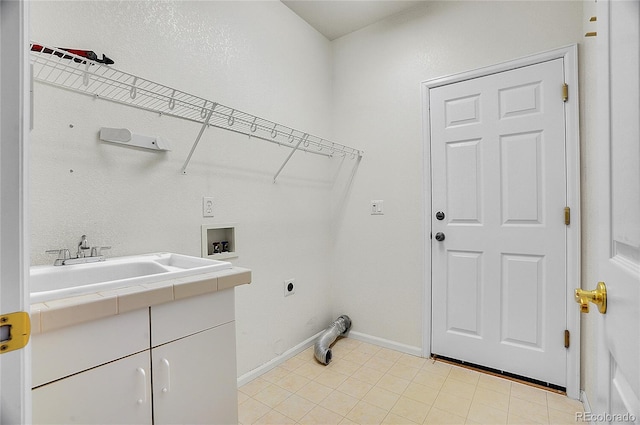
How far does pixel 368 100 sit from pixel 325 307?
177 centimetres

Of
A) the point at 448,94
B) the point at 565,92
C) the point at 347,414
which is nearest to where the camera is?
the point at 347,414

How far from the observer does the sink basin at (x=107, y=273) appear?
34.2 inches

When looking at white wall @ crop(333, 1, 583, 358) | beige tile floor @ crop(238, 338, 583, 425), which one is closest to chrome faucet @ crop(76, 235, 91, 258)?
beige tile floor @ crop(238, 338, 583, 425)

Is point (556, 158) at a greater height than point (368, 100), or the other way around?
point (368, 100)

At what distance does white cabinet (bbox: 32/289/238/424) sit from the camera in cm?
75

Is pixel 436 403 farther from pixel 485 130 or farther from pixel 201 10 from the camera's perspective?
pixel 201 10

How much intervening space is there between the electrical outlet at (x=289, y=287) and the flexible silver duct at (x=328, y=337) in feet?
1.35

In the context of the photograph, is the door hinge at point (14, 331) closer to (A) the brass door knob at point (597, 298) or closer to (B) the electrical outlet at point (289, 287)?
(A) the brass door knob at point (597, 298)

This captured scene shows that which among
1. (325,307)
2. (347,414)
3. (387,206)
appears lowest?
(347,414)

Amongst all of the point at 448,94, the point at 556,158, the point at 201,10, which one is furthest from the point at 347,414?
the point at 201,10

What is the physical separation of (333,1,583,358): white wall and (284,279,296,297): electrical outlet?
52cm

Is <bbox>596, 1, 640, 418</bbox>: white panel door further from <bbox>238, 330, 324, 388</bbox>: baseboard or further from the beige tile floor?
<bbox>238, 330, 324, 388</bbox>: baseboard

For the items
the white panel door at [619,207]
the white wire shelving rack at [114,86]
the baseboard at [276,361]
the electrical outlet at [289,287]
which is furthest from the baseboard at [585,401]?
the white wire shelving rack at [114,86]

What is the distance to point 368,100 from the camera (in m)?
2.56
